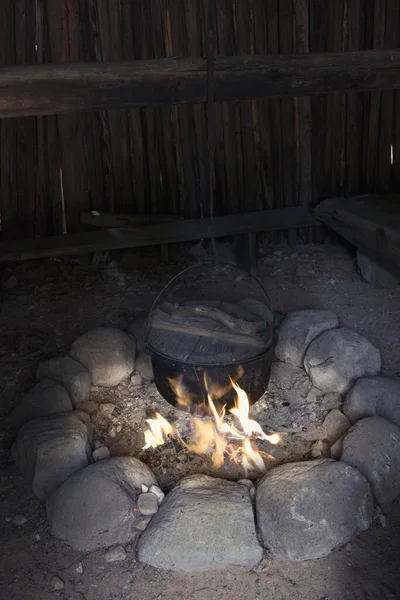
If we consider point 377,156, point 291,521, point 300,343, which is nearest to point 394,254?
point 300,343

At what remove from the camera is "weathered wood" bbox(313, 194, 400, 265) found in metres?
5.17

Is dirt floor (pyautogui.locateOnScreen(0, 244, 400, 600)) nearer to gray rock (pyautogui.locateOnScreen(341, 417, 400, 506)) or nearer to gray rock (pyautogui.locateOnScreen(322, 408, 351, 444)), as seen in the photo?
gray rock (pyautogui.locateOnScreen(341, 417, 400, 506))

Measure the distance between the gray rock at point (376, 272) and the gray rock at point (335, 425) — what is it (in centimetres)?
167

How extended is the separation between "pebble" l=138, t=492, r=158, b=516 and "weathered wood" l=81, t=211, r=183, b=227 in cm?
297

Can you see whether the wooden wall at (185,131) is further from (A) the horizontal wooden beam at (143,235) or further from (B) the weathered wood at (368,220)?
(B) the weathered wood at (368,220)

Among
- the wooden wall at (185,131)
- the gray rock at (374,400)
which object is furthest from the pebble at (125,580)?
the wooden wall at (185,131)

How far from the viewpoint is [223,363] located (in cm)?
370

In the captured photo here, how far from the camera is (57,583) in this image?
3.12 m

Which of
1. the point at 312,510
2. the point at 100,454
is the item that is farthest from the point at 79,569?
the point at 312,510

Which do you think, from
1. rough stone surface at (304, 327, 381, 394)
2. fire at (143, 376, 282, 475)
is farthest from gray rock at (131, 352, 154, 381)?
rough stone surface at (304, 327, 381, 394)

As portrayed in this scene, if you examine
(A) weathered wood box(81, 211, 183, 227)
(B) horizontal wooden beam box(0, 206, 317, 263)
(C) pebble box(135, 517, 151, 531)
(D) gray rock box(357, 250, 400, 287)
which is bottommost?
(C) pebble box(135, 517, 151, 531)

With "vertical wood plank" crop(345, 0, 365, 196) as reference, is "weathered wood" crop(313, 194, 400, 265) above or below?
below

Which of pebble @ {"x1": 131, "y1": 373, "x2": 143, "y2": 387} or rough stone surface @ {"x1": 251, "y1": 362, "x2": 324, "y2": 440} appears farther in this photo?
pebble @ {"x1": 131, "y1": 373, "x2": 143, "y2": 387}

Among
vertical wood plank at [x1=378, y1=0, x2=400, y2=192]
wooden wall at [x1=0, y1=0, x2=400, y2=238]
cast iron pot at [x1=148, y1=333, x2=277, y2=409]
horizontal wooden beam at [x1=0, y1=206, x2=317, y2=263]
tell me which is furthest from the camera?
vertical wood plank at [x1=378, y1=0, x2=400, y2=192]
